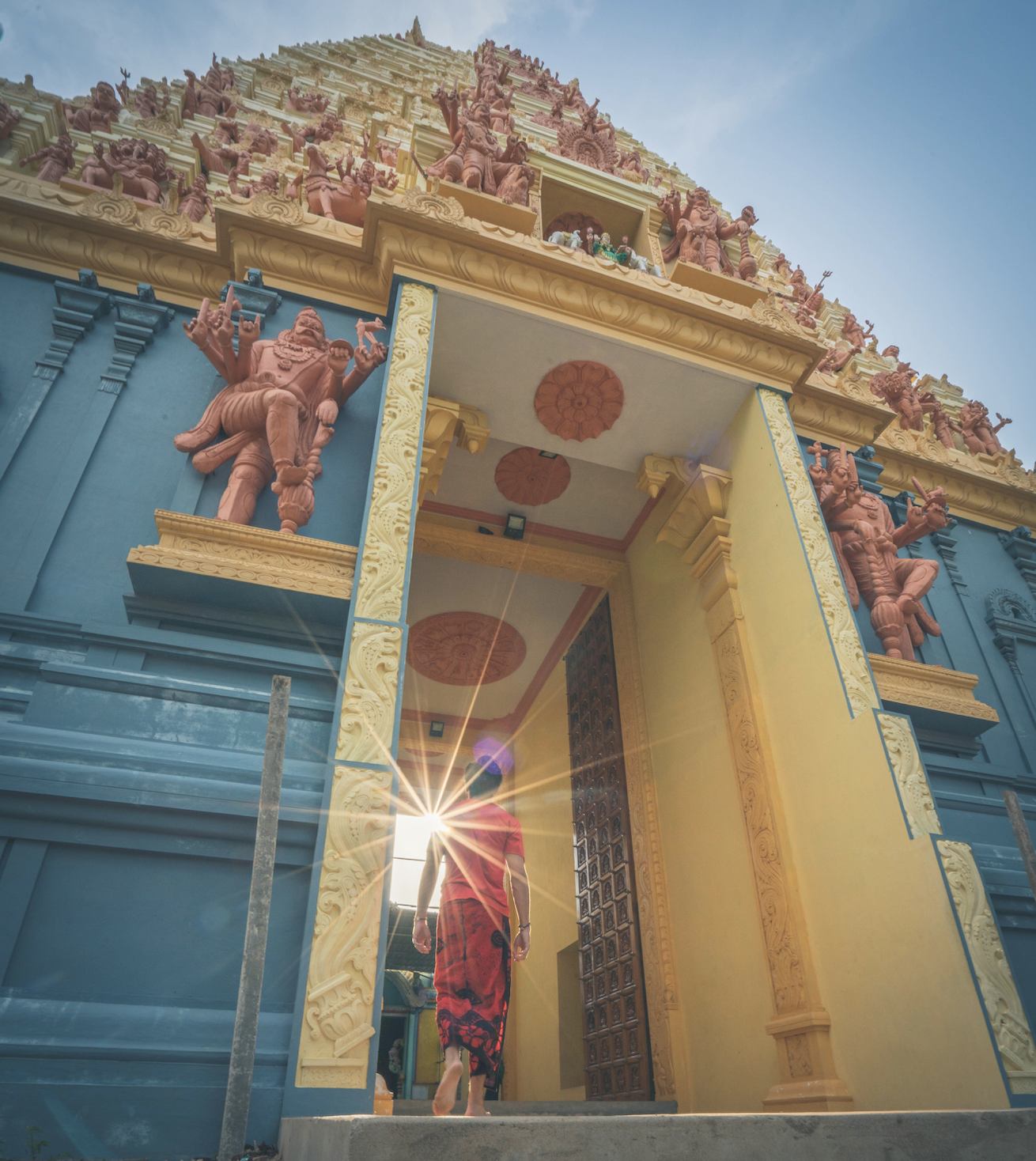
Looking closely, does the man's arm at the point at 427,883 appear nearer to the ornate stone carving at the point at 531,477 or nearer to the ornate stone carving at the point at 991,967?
the ornate stone carving at the point at 991,967

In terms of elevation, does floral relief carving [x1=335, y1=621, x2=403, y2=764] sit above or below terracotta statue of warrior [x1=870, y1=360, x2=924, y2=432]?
below

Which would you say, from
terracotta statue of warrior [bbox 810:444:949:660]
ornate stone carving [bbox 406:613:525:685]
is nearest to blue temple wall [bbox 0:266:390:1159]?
terracotta statue of warrior [bbox 810:444:949:660]

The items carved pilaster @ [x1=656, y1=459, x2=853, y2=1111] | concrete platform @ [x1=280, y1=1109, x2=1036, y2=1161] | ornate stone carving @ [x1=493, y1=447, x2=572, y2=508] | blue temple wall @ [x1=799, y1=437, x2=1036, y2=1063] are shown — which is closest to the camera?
concrete platform @ [x1=280, y1=1109, x2=1036, y2=1161]

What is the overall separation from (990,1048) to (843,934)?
1.04 meters

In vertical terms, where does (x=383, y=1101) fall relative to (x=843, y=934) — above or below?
below

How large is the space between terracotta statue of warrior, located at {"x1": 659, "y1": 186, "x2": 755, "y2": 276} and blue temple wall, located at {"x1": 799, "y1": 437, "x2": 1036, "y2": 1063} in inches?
88.4

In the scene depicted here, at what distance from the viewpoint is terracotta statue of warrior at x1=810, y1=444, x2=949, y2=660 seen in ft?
18.9

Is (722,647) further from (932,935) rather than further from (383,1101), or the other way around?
(383,1101)

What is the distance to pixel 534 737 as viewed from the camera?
10.2m

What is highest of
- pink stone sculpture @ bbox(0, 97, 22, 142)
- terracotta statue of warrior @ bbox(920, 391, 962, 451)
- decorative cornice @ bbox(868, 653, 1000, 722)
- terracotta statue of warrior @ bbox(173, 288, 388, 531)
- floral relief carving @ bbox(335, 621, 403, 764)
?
pink stone sculpture @ bbox(0, 97, 22, 142)

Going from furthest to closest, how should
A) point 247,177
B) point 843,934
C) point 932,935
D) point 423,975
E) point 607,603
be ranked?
point 423,975, point 607,603, point 247,177, point 843,934, point 932,935

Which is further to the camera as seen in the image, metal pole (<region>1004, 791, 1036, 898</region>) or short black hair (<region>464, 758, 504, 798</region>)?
short black hair (<region>464, 758, 504, 798</region>)

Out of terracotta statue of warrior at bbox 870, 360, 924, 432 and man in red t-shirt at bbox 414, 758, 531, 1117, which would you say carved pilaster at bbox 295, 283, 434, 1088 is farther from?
terracotta statue of warrior at bbox 870, 360, 924, 432

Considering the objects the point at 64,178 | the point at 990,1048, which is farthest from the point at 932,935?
the point at 64,178
